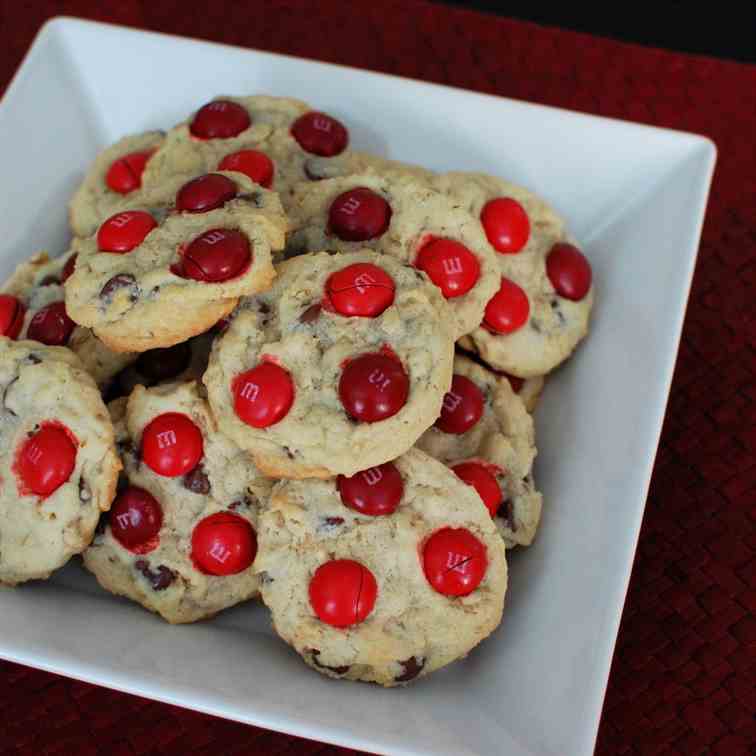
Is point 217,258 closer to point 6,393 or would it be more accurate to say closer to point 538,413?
point 6,393

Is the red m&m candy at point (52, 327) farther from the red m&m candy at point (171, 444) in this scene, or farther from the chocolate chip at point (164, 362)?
the red m&m candy at point (171, 444)

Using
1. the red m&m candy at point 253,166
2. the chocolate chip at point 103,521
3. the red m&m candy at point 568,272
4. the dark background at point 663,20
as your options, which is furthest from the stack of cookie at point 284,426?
the dark background at point 663,20

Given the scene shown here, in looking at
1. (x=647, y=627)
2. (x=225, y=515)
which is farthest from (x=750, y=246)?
(x=225, y=515)

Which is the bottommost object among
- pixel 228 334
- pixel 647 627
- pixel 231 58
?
pixel 647 627

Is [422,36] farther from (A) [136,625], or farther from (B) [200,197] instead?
(A) [136,625]

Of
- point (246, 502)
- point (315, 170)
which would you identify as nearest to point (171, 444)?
point (246, 502)

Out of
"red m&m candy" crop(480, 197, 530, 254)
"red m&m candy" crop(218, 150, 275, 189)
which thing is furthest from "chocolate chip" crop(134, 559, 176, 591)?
"red m&m candy" crop(480, 197, 530, 254)
